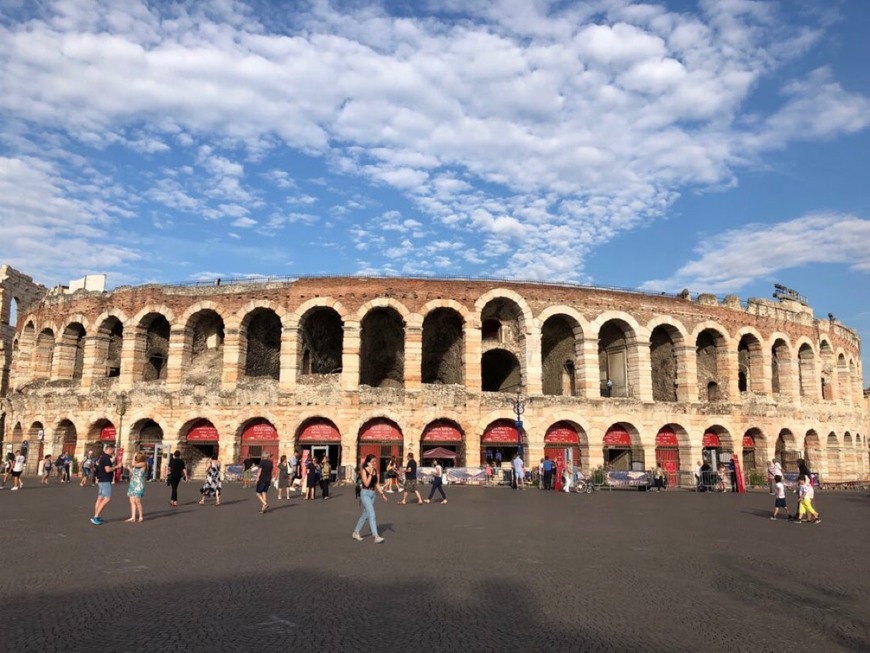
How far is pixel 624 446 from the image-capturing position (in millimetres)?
29516

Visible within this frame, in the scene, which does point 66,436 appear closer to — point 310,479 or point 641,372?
point 310,479

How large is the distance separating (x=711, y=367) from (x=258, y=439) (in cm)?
2446

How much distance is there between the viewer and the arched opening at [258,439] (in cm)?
2709

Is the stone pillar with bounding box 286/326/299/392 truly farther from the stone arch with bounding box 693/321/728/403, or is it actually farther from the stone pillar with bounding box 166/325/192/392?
the stone arch with bounding box 693/321/728/403

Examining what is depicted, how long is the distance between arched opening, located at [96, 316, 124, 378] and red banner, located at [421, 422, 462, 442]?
1613 cm

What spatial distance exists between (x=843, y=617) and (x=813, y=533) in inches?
297

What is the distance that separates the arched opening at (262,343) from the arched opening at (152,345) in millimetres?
4522

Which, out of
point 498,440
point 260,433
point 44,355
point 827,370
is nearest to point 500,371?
point 498,440

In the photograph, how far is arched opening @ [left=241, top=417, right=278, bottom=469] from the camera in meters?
27.1

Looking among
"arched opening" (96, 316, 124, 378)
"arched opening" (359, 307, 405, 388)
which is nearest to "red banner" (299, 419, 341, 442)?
"arched opening" (359, 307, 405, 388)

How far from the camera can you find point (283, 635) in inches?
225

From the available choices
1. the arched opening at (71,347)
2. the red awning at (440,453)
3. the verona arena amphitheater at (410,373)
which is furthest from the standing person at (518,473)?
the arched opening at (71,347)

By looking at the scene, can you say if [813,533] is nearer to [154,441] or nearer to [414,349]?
[414,349]

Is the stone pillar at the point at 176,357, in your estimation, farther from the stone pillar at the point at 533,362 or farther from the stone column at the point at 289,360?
the stone pillar at the point at 533,362
